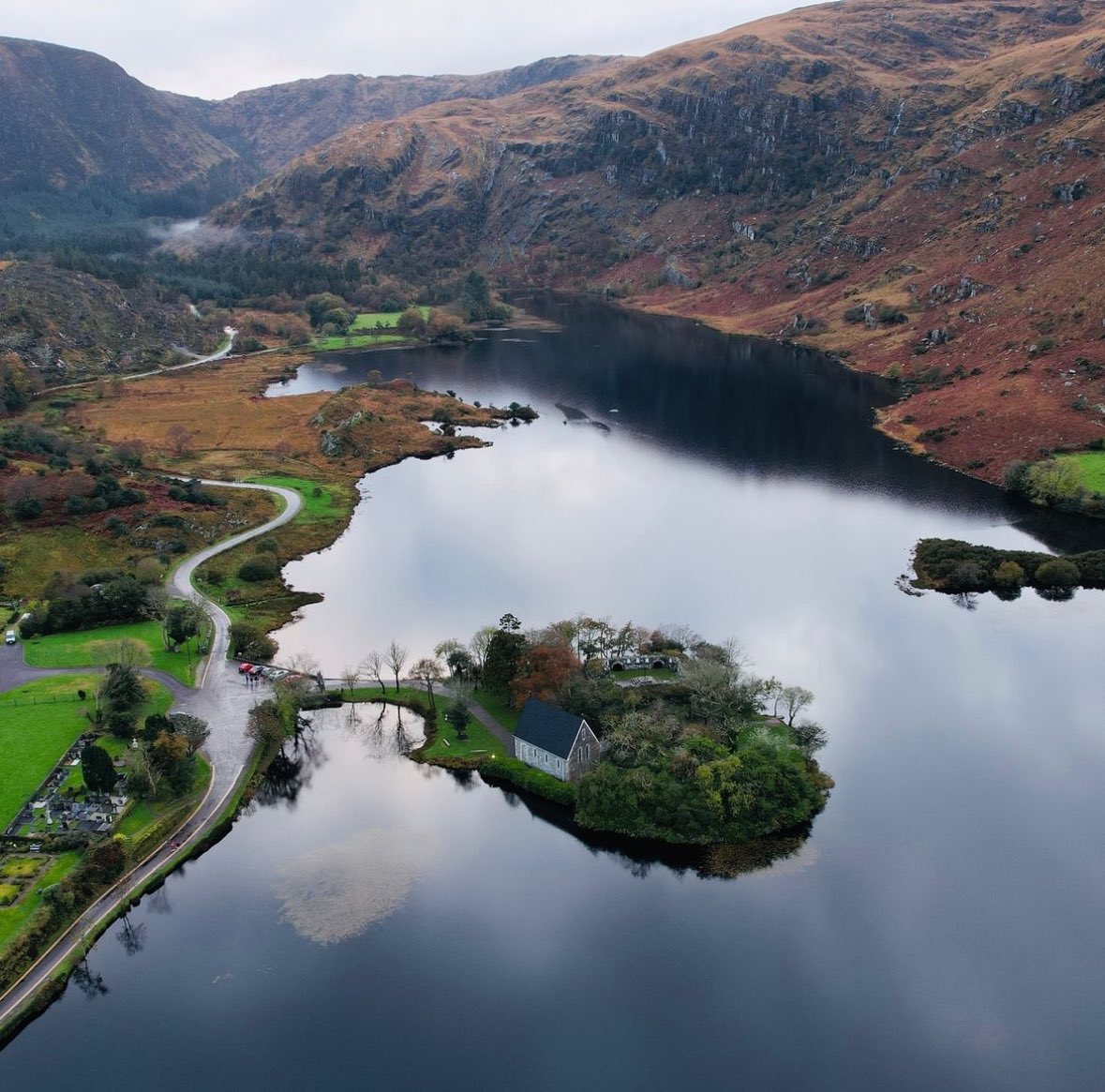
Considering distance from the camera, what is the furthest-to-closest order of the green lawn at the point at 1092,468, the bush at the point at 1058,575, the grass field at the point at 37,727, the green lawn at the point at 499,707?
the green lawn at the point at 1092,468 → the bush at the point at 1058,575 → the green lawn at the point at 499,707 → the grass field at the point at 37,727

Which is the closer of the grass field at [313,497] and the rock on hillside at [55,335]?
the grass field at [313,497]

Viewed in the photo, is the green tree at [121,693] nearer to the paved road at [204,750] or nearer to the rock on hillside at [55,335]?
the paved road at [204,750]

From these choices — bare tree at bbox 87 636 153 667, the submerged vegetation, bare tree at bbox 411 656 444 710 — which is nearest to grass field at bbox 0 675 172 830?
bare tree at bbox 87 636 153 667

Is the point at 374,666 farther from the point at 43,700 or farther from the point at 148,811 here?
the point at 43,700

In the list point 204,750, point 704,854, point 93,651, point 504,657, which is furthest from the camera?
point 93,651

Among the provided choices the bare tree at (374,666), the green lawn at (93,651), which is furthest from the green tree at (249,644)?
the bare tree at (374,666)

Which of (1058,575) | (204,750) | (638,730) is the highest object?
(638,730)

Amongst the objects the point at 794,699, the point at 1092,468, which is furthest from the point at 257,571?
the point at 1092,468
